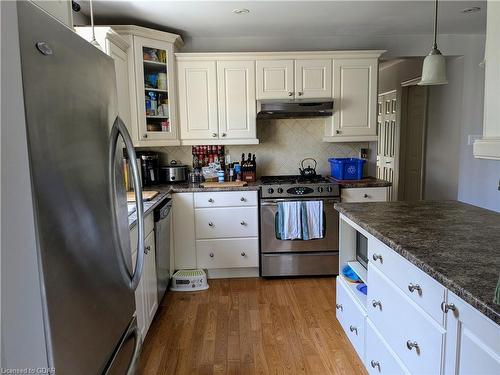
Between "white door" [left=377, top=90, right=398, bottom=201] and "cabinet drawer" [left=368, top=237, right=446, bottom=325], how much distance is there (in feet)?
12.2

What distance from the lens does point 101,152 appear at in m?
1.17

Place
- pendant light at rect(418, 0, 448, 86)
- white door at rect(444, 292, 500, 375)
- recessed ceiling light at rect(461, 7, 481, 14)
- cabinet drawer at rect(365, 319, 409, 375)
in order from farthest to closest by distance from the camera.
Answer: recessed ceiling light at rect(461, 7, 481, 14), pendant light at rect(418, 0, 448, 86), cabinet drawer at rect(365, 319, 409, 375), white door at rect(444, 292, 500, 375)

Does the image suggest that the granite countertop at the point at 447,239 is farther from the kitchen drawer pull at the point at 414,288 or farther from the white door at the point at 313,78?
the white door at the point at 313,78

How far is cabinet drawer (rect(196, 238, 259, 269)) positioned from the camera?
3.38m

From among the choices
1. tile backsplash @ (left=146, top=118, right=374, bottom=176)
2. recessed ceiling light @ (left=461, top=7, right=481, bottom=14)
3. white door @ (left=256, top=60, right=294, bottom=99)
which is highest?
recessed ceiling light @ (left=461, top=7, right=481, bottom=14)

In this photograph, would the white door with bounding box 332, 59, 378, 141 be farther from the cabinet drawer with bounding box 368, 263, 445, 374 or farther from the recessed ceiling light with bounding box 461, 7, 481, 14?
the cabinet drawer with bounding box 368, 263, 445, 374

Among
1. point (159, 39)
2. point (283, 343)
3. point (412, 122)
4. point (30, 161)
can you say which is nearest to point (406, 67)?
point (412, 122)

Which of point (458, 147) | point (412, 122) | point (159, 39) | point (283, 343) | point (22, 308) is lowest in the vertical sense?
point (283, 343)

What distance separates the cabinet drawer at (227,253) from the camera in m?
3.38

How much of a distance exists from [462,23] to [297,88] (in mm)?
1633

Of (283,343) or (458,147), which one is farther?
(458,147)

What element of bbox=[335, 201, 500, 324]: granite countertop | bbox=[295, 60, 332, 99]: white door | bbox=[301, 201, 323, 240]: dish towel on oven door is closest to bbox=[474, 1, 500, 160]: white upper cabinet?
bbox=[335, 201, 500, 324]: granite countertop

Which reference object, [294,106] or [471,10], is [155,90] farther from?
[471,10]

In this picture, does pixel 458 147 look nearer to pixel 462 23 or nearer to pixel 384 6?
pixel 462 23
